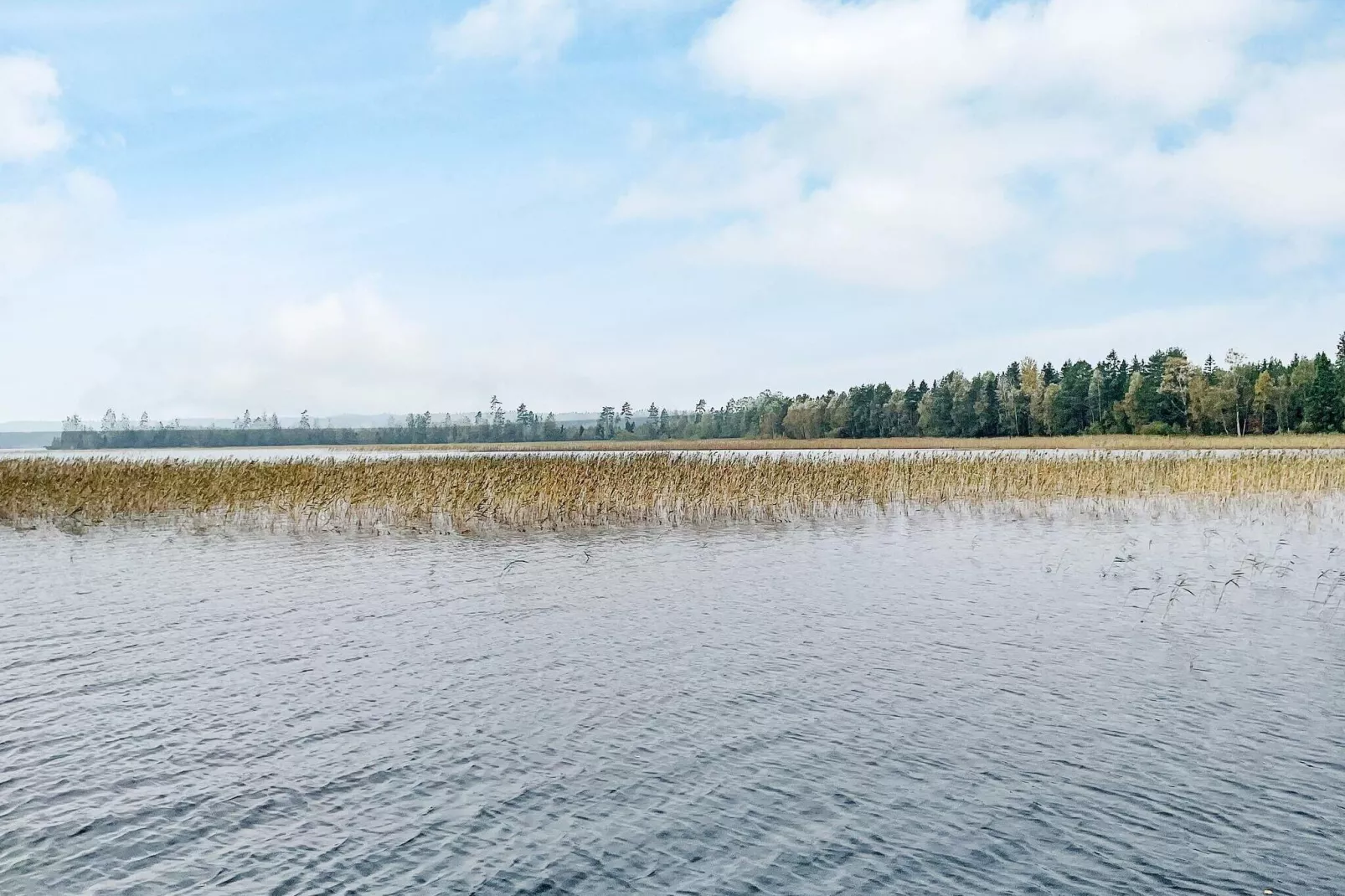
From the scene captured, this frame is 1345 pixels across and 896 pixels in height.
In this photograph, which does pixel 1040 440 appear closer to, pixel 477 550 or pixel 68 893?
pixel 477 550

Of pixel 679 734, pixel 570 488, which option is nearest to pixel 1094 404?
pixel 570 488

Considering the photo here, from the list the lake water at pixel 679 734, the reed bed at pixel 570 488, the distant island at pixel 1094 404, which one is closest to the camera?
the lake water at pixel 679 734

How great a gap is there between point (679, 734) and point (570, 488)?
18804mm

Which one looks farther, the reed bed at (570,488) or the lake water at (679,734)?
the reed bed at (570,488)

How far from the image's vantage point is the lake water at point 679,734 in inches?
242

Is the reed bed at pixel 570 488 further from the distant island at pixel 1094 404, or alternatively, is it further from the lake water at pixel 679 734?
the distant island at pixel 1094 404

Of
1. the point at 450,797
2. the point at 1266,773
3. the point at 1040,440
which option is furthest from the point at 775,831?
the point at 1040,440

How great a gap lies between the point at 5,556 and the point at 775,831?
20380 mm

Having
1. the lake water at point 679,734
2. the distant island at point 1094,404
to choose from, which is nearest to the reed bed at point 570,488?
the lake water at point 679,734

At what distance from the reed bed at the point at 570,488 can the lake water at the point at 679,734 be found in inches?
383

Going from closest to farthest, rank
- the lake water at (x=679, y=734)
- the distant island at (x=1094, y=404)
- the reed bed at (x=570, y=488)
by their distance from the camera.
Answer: the lake water at (x=679, y=734)
the reed bed at (x=570, y=488)
the distant island at (x=1094, y=404)

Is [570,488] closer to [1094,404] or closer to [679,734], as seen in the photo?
[679,734]

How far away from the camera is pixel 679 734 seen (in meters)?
8.61

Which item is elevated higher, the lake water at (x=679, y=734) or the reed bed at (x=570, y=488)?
the reed bed at (x=570, y=488)
